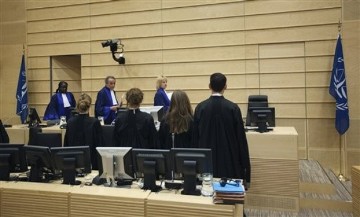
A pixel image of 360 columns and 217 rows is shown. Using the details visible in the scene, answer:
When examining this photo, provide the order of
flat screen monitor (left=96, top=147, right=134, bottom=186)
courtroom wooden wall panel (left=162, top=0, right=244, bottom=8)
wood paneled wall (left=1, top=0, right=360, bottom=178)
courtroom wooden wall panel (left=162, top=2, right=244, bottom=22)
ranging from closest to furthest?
flat screen monitor (left=96, top=147, right=134, bottom=186)
wood paneled wall (left=1, top=0, right=360, bottom=178)
courtroom wooden wall panel (left=162, top=2, right=244, bottom=22)
courtroom wooden wall panel (left=162, top=0, right=244, bottom=8)

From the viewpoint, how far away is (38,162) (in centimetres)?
284

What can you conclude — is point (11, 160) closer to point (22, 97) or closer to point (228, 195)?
point (228, 195)

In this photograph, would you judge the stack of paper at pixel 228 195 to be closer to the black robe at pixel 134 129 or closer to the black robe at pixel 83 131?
the black robe at pixel 134 129

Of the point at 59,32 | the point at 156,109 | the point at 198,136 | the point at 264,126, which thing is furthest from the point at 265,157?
the point at 59,32

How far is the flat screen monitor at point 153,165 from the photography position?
254 cm

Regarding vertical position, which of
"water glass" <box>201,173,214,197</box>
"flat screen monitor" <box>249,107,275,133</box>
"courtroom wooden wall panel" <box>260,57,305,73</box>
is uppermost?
"courtroom wooden wall panel" <box>260,57,305,73</box>

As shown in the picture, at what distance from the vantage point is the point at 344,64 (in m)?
5.57

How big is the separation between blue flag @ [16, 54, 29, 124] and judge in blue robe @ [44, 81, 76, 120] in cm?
113

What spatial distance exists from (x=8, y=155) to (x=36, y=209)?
67 centimetres

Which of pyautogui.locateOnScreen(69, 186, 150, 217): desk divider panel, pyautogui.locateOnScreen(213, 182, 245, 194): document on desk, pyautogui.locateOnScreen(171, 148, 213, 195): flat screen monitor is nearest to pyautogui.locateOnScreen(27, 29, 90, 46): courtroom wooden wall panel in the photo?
pyautogui.locateOnScreen(69, 186, 150, 217): desk divider panel

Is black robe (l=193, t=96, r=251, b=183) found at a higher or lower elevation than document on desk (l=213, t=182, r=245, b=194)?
higher

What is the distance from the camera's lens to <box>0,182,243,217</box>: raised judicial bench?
7.28ft

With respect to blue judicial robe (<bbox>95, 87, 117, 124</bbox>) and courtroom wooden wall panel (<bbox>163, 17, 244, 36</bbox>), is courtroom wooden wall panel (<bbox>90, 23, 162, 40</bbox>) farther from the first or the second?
blue judicial robe (<bbox>95, 87, 117, 124</bbox>)

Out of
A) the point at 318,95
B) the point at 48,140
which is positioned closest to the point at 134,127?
the point at 48,140
